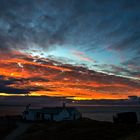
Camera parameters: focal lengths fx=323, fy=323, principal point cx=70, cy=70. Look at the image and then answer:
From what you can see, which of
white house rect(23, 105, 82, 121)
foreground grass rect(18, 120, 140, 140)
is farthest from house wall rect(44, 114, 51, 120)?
foreground grass rect(18, 120, 140, 140)

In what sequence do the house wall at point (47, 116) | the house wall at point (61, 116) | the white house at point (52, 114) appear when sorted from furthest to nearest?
1. the house wall at point (47, 116)
2. the white house at point (52, 114)
3. the house wall at point (61, 116)

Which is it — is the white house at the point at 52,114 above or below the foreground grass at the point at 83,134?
above

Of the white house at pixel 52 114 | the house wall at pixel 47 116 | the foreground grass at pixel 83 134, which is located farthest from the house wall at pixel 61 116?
the foreground grass at pixel 83 134

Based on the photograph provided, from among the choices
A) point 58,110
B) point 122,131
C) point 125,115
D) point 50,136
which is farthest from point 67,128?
point 58,110

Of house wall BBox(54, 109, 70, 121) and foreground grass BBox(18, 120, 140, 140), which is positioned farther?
house wall BBox(54, 109, 70, 121)

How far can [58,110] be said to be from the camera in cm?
9038

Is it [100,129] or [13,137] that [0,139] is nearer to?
[13,137]

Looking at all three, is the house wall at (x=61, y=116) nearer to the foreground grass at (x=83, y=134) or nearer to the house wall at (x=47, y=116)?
the house wall at (x=47, y=116)

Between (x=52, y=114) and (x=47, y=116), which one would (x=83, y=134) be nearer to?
(x=52, y=114)

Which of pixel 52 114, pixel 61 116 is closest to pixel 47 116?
pixel 52 114

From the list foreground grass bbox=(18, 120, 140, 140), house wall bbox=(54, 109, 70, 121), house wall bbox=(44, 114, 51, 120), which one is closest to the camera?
foreground grass bbox=(18, 120, 140, 140)

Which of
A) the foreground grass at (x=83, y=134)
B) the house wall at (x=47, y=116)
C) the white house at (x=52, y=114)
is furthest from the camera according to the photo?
the house wall at (x=47, y=116)

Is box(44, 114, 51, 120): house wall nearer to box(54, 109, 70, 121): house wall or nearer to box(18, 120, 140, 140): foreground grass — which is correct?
box(54, 109, 70, 121): house wall

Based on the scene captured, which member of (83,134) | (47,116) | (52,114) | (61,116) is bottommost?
(83,134)
